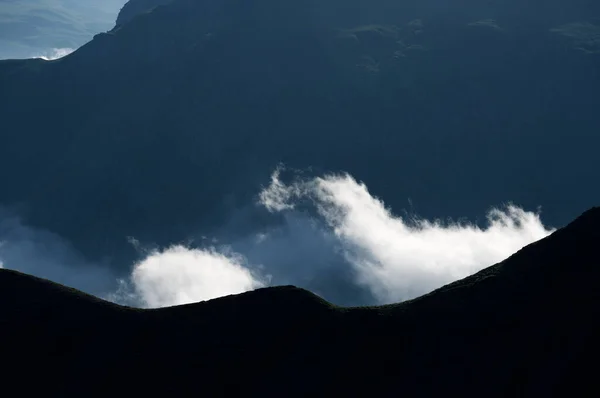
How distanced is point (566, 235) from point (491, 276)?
13.5m

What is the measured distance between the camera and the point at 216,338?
293ft

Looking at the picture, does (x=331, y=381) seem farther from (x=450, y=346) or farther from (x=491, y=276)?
(x=491, y=276)

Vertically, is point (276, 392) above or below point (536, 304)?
below

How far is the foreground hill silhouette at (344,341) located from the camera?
260 feet

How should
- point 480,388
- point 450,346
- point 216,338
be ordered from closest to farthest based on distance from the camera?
point 480,388, point 450,346, point 216,338

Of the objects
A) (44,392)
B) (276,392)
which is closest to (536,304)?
(276,392)

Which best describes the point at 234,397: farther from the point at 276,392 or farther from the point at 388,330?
the point at 388,330

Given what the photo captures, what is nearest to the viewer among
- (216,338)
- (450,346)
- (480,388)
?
(480,388)

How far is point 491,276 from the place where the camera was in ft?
300

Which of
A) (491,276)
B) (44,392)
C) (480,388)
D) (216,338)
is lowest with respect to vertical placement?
(480,388)

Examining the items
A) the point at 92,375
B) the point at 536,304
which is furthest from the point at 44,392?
the point at 536,304

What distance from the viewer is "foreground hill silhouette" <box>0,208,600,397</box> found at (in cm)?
7938

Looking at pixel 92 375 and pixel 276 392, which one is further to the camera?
pixel 92 375

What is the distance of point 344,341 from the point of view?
284ft
